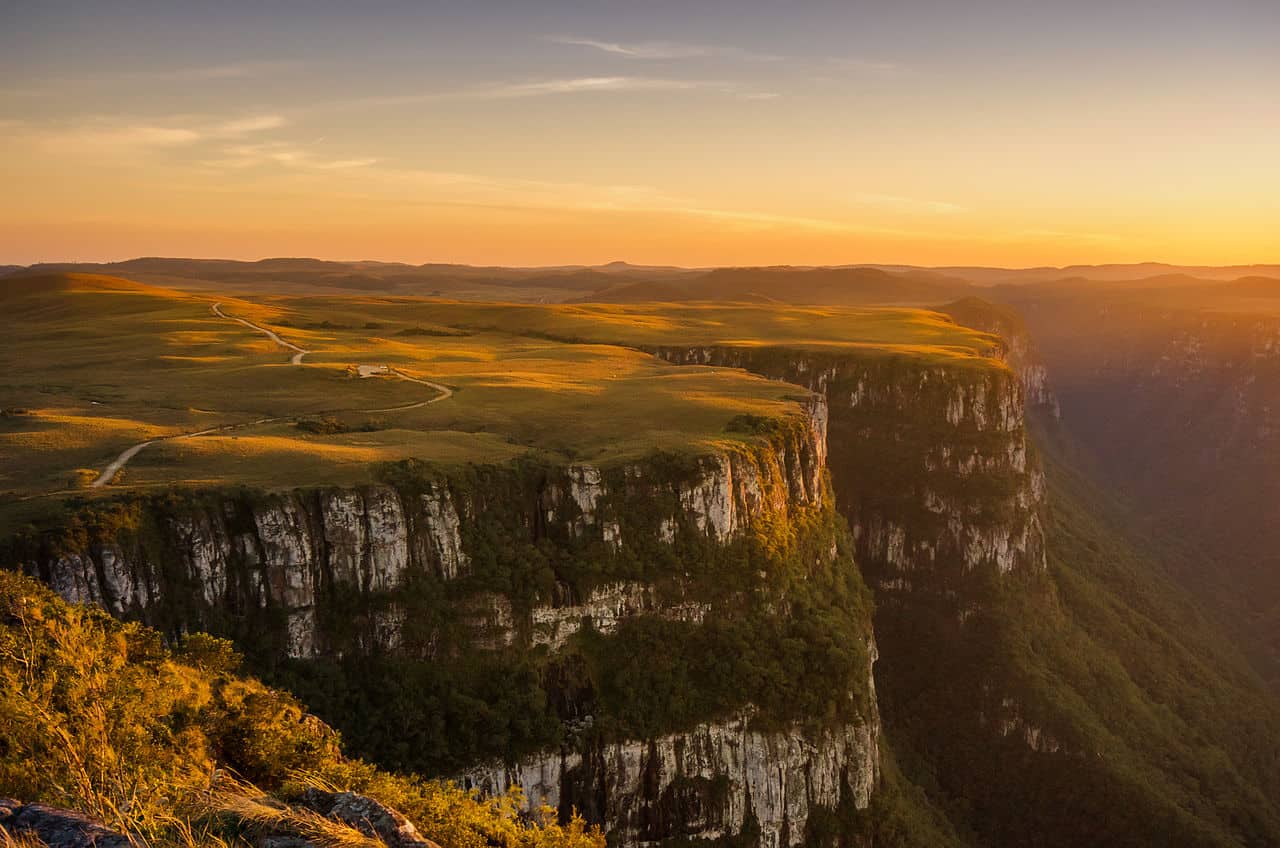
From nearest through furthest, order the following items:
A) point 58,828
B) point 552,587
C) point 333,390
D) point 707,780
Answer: point 58,828, point 552,587, point 707,780, point 333,390

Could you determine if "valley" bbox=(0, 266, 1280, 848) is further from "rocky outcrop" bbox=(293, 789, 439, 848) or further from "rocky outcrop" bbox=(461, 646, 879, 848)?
"rocky outcrop" bbox=(293, 789, 439, 848)

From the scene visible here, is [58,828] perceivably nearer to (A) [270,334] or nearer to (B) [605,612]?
(B) [605,612]

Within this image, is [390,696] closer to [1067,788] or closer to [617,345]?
[1067,788]

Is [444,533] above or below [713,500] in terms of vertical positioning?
below

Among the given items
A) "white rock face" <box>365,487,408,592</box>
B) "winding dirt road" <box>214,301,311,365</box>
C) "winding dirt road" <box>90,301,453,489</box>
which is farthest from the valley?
"winding dirt road" <box>214,301,311,365</box>

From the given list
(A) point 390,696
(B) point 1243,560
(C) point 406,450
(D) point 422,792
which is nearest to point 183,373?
(C) point 406,450

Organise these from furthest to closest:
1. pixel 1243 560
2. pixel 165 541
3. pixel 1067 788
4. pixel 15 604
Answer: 1. pixel 1243 560
2. pixel 1067 788
3. pixel 165 541
4. pixel 15 604

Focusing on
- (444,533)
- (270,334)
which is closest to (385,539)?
(444,533)

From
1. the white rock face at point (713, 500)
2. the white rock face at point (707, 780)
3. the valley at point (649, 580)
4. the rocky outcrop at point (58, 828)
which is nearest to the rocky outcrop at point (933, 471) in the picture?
the valley at point (649, 580)

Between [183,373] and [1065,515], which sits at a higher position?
[183,373]
